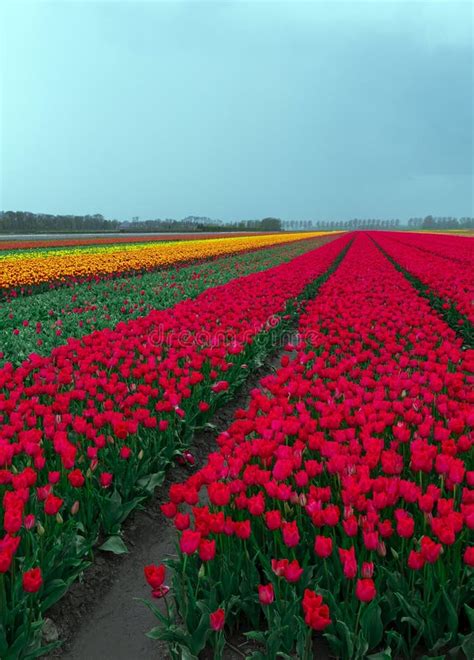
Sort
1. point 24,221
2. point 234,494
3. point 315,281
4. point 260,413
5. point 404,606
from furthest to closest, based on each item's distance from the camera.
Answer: point 24,221 < point 315,281 < point 260,413 < point 234,494 < point 404,606

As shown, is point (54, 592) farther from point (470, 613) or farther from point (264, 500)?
point (470, 613)

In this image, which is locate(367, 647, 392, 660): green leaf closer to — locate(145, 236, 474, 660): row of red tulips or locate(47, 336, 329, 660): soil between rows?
locate(145, 236, 474, 660): row of red tulips

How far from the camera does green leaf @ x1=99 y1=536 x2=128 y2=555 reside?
337 cm

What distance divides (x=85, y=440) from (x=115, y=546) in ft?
3.16

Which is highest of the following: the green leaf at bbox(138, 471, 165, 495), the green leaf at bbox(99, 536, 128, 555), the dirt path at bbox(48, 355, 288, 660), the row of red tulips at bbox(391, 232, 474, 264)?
the row of red tulips at bbox(391, 232, 474, 264)

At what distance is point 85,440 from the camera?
13.3ft

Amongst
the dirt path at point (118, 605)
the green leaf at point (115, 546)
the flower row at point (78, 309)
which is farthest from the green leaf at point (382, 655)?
the flower row at point (78, 309)

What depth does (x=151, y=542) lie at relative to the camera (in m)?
3.79

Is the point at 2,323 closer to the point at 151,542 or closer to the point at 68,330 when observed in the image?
the point at 68,330

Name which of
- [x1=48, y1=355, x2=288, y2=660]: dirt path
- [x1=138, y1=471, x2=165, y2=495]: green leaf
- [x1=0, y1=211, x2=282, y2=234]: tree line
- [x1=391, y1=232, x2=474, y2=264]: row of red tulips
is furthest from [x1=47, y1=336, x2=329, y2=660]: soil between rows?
[x1=0, y1=211, x2=282, y2=234]: tree line

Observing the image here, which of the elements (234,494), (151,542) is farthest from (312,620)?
(151,542)

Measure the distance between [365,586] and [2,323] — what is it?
960cm

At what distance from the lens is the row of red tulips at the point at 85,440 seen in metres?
2.65

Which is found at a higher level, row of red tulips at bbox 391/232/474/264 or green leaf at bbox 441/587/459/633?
row of red tulips at bbox 391/232/474/264
